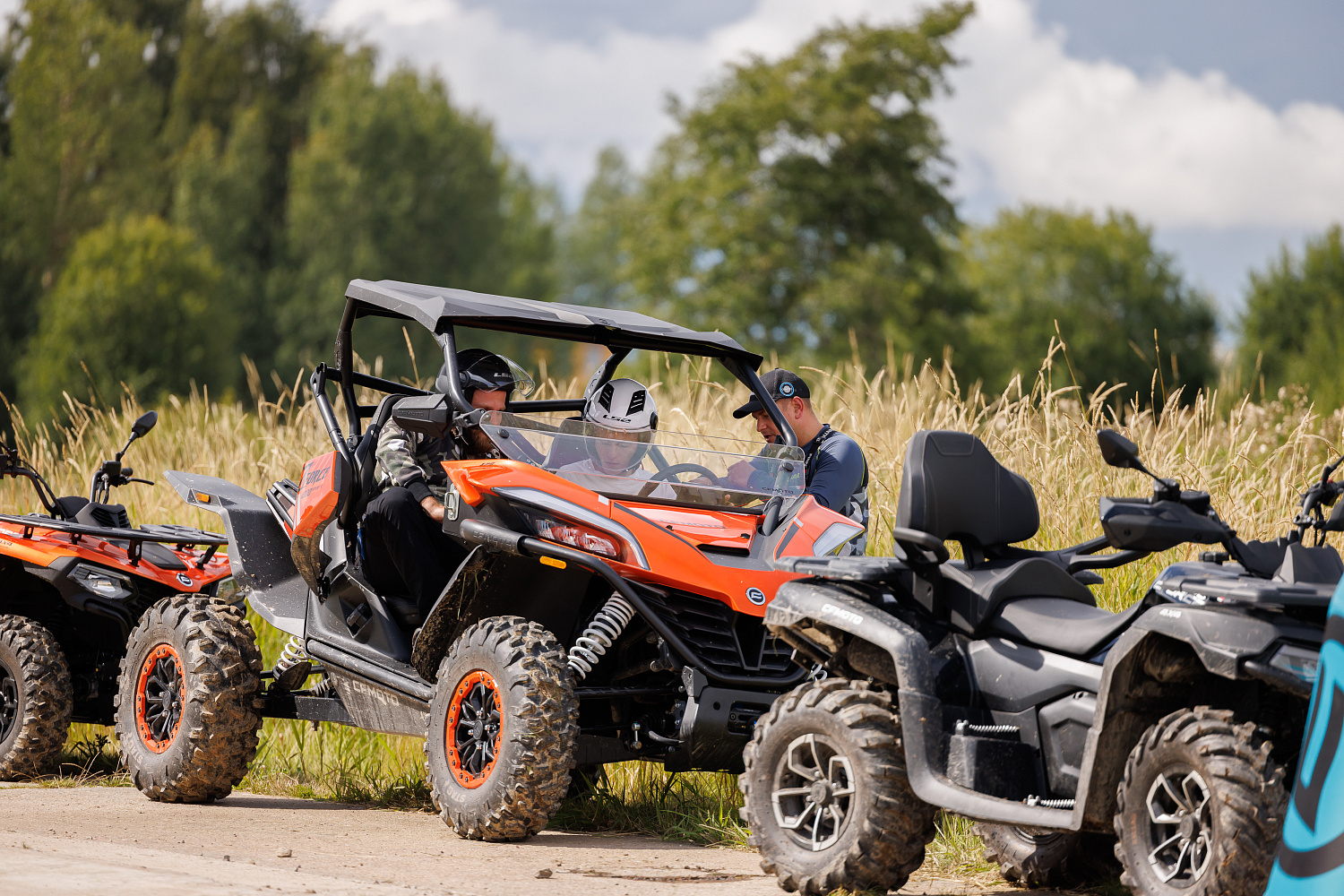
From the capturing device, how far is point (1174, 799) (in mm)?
3584

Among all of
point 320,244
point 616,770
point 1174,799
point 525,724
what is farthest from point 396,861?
point 320,244

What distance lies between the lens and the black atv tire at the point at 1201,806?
337 cm

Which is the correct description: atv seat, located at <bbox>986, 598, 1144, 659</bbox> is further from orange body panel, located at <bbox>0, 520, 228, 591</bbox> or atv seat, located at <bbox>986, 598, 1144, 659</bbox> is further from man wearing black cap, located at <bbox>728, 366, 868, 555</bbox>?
orange body panel, located at <bbox>0, 520, 228, 591</bbox>

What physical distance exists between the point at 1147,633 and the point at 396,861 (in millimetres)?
2599

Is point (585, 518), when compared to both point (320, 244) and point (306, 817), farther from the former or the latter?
point (320, 244)

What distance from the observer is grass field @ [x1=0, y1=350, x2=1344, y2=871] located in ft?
20.2

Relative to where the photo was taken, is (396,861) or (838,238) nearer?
(396,861)

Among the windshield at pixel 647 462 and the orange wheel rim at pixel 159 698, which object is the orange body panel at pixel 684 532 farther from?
the orange wheel rim at pixel 159 698

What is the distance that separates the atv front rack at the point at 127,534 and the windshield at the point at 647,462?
1924mm

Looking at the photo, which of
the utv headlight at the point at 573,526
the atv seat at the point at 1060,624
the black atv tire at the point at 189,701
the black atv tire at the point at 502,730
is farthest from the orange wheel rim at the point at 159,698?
the atv seat at the point at 1060,624

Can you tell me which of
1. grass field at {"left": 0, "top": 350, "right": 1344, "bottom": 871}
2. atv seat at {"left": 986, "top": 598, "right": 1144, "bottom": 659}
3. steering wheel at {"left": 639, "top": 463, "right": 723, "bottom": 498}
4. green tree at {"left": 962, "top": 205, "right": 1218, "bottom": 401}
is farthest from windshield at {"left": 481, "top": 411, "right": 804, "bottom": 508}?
green tree at {"left": 962, "top": 205, "right": 1218, "bottom": 401}

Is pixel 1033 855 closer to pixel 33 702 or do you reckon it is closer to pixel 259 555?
pixel 259 555

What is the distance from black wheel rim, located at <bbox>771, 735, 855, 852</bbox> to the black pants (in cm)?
191

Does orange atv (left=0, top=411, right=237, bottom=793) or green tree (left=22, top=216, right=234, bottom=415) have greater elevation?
green tree (left=22, top=216, right=234, bottom=415)
